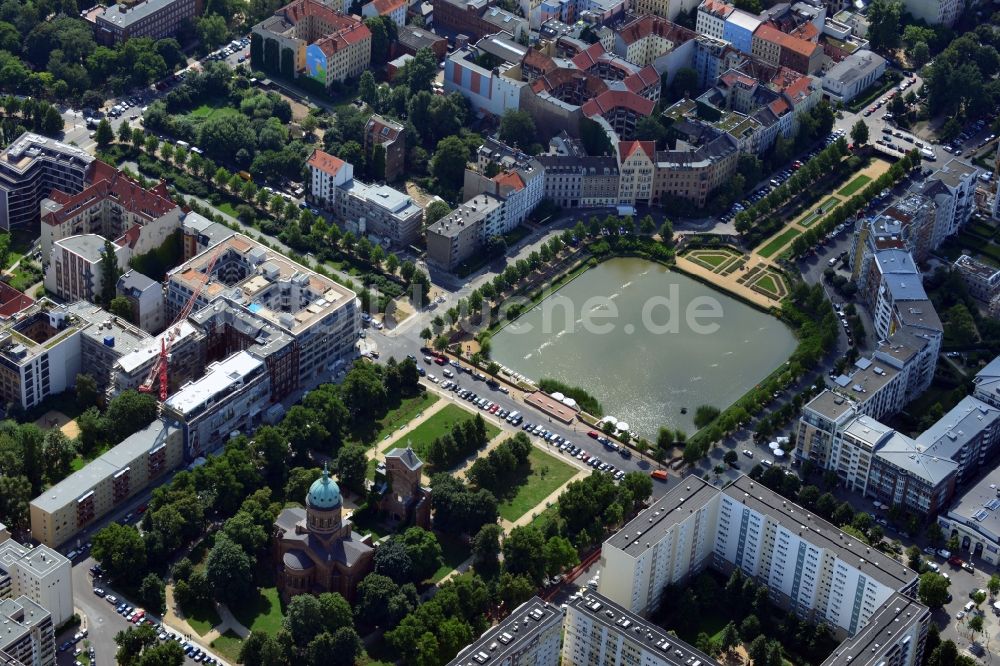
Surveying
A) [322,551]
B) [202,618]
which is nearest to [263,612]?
[202,618]

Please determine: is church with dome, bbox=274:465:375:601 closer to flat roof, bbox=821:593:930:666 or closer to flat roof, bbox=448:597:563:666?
flat roof, bbox=448:597:563:666

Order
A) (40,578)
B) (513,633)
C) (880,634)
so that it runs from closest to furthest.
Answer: (513,633) → (880,634) → (40,578)

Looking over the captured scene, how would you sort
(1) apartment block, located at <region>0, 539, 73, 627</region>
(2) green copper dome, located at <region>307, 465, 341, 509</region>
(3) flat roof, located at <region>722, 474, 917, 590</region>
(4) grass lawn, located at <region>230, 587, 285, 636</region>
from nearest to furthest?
(1) apartment block, located at <region>0, 539, 73, 627</region>, (3) flat roof, located at <region>722, 474, 917, 590</region>, (2) green copper dome, located at <region>307, 465, 341, 509</region>, (4) grass lawn, located at <region>230, 587, 285, 636</region>

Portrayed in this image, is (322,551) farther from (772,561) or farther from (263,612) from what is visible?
(772,561)

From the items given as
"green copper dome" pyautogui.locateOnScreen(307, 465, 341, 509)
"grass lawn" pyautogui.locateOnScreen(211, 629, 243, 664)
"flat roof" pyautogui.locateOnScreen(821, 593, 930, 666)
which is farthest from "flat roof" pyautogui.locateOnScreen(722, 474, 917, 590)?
Answer: "grass lawn" pyautogui.locateOnScreen(211, 629, 243, 664)

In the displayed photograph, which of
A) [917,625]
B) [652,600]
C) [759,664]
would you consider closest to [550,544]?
[652,600]

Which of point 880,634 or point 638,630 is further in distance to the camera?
point 638,630

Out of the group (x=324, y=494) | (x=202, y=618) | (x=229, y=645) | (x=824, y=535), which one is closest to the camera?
(x=229, y=645)
